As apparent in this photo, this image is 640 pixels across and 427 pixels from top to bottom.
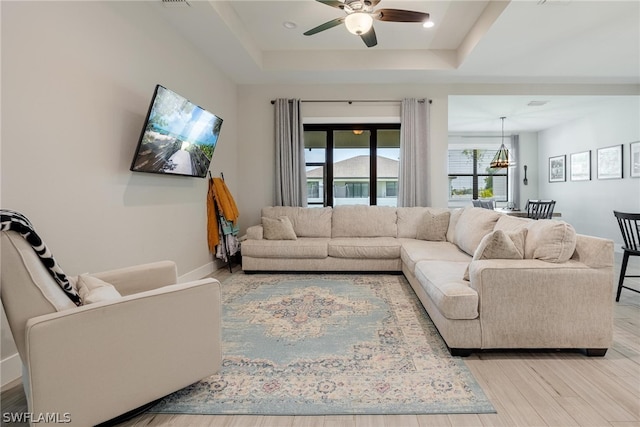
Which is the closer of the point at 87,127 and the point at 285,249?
the point at 87,127

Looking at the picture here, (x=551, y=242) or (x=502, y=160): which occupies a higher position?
(x=502, y=160)

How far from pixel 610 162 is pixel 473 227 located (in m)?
4.65

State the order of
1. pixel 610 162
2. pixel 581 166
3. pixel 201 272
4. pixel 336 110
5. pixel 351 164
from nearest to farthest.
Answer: pixel 201 272 → pixel 336 110 → pixel 351 164 → pixel 610 162 → pixel 581 166

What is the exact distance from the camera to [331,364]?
6.07 ft

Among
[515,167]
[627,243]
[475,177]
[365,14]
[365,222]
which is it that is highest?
[365,14]

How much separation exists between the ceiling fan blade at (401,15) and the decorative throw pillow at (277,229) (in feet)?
8.30

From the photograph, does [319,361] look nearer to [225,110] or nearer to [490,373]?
[490,373]

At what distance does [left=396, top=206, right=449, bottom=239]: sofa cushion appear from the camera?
14.0 feet

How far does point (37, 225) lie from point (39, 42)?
1.05 metres

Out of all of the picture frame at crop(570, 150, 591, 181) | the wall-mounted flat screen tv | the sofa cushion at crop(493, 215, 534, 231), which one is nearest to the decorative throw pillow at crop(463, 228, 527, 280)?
the sofa cushion at crop(493, 215, 534, 231)

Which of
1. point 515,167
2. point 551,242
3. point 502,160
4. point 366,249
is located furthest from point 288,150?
point 515,167

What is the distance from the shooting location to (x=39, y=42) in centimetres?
179

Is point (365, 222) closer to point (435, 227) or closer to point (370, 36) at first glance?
point (435, 227)

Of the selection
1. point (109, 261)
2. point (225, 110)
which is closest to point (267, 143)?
point (225, 110)
